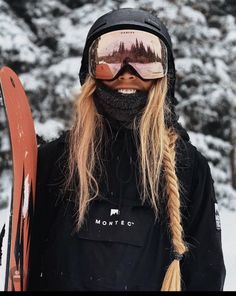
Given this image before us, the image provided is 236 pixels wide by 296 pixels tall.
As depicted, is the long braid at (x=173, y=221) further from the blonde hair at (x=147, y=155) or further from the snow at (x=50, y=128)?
the snow at (x=50, y=128)

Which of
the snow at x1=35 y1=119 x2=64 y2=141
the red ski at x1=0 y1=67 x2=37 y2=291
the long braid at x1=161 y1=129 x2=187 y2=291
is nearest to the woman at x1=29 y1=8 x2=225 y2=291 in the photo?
the long braid at x1=161 y1=129 x2=187 y2=291

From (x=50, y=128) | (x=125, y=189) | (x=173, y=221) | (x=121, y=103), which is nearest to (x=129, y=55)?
(x=121, y=103)

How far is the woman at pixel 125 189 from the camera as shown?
207cm

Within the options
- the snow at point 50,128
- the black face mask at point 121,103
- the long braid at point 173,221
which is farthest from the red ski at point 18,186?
the snow at point 50,128

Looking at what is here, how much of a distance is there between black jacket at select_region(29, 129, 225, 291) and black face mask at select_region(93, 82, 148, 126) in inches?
2.9

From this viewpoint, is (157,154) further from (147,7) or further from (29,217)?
(147,7)

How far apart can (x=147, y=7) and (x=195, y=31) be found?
119 cm

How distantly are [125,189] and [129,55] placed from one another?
64 cm

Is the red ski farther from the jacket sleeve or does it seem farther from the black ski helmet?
the jacket sleeve

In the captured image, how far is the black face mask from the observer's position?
2217mm

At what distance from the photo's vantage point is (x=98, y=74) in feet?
7.57

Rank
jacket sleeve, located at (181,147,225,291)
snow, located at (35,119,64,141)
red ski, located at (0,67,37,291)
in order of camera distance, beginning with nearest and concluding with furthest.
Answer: red ski, located at (0,67,37,291) < jacket sleeve, located at (181,147,225,291) < snow, located at (35,119,64,141)

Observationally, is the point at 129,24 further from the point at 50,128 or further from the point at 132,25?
the point at 50,128

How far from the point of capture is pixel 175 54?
10.6 m
